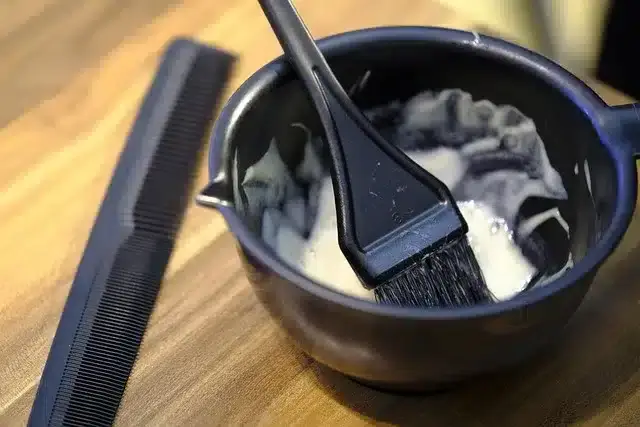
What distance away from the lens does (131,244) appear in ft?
1.60

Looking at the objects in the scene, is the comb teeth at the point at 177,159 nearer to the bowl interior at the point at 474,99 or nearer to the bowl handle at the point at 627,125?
the bowl interior at the point at 474,99

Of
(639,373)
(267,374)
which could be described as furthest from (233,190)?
(639,373)

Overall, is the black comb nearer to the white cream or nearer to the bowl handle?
the white cream

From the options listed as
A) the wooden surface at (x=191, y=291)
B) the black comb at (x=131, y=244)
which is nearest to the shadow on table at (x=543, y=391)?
the wooden surface at (x=191, y=291)

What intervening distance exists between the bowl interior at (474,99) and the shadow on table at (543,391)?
51 mm

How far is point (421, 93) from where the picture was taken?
479mm

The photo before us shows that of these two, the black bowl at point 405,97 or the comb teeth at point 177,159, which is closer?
the black bowl at point 405,97

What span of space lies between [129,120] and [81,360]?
20 cm

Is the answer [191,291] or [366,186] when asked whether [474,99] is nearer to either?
[366,186]

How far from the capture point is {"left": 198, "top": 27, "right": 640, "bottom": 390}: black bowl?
33 cm

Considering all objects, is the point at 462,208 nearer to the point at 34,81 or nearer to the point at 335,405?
the point at 335,405

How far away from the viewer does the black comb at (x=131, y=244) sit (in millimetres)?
428

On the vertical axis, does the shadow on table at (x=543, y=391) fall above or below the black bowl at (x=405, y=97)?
below

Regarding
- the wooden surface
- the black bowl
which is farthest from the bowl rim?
the wooden surface
